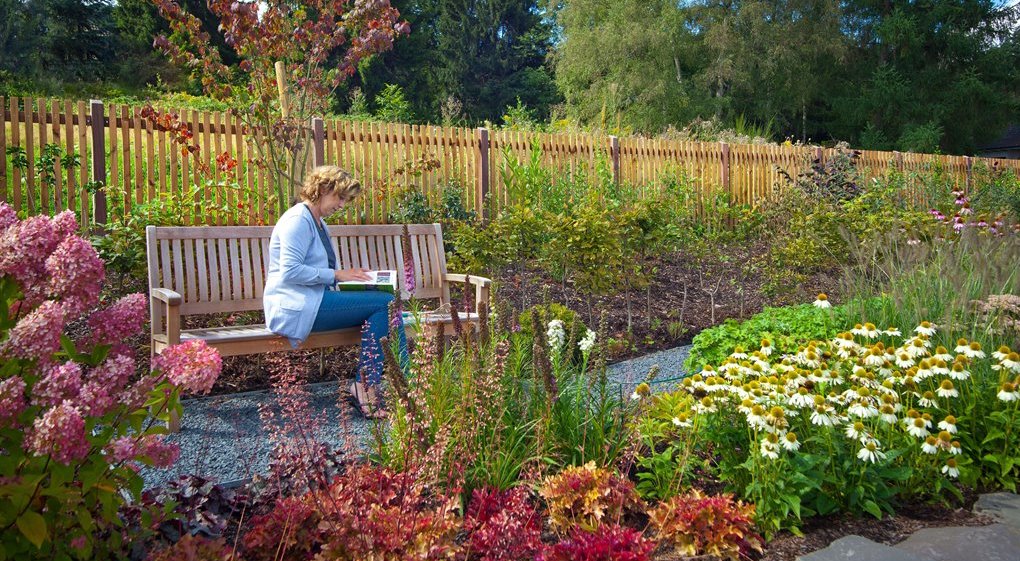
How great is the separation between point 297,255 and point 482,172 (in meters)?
5.65

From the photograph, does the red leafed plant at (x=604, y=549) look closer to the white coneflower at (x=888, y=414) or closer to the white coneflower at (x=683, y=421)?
the white coneflower at (x=683, y=421)

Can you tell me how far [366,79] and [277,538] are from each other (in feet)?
87.9

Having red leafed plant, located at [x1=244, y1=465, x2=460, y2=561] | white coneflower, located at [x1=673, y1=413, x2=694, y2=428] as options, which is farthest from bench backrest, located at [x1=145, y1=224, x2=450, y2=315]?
white coneflower, located at [x1=673, y1=413, x2=694, y2=428]

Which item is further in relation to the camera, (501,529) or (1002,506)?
(1002,506)

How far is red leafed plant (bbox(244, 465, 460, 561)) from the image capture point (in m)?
1.97

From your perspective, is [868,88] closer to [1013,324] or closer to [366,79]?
[366,79]

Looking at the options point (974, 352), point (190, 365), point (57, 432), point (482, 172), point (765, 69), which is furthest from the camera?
point (765, 69)

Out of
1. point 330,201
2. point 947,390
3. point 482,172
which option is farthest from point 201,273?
point 482,172

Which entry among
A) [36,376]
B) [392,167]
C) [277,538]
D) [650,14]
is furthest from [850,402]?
[650,14]

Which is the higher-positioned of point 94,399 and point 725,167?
point 725,167

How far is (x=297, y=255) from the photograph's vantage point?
403 cm

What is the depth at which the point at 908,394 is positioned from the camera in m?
2.84

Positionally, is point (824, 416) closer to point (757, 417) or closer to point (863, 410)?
point (863, 410)

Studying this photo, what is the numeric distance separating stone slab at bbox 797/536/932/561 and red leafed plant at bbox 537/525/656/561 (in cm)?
49
